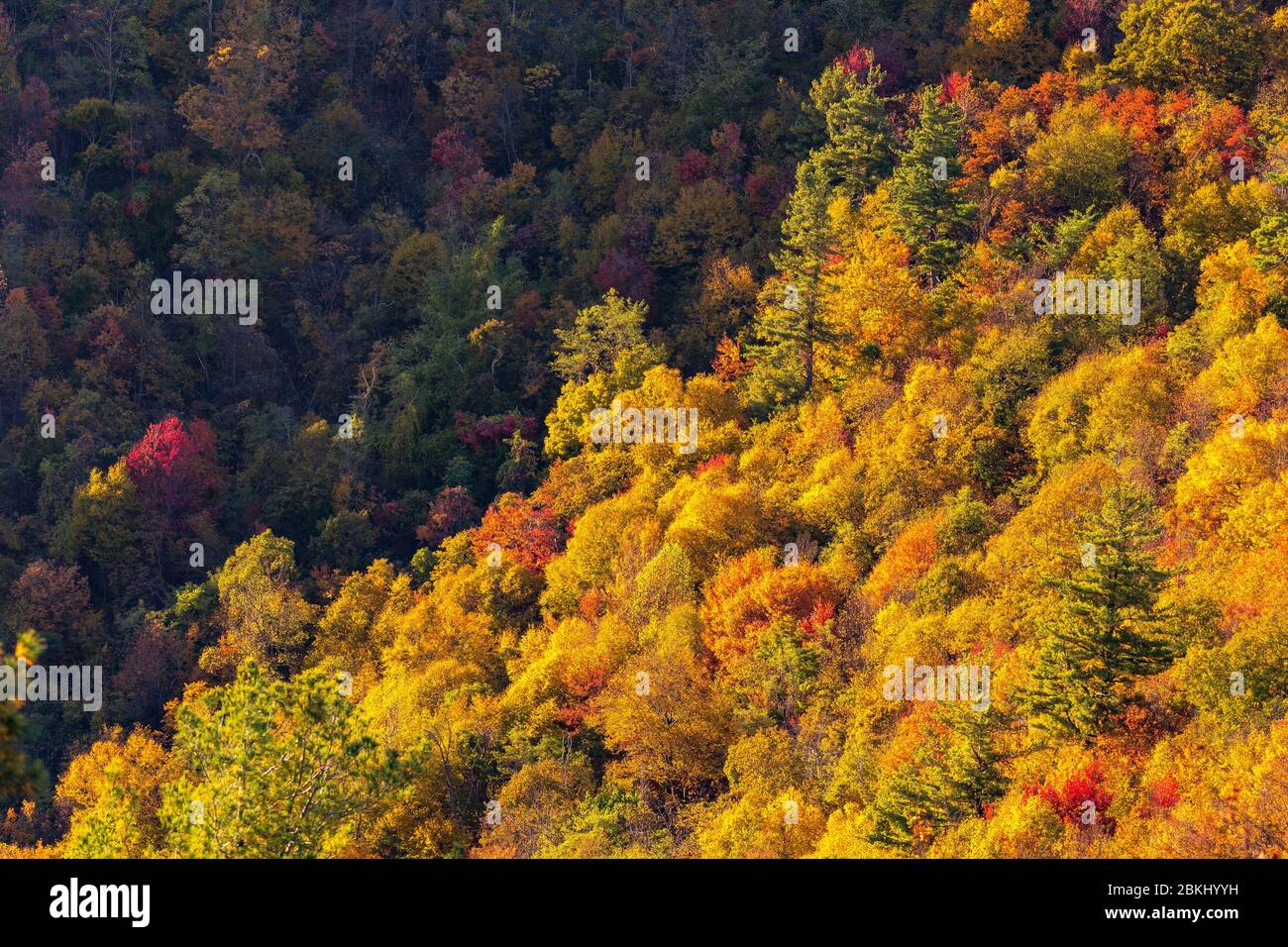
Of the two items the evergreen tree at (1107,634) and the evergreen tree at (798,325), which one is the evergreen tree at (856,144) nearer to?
the evergreen tree at (798,325)

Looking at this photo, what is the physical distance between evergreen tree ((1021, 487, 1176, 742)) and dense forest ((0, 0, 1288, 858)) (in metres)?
0.17

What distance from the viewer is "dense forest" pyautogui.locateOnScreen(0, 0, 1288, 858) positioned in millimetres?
55281

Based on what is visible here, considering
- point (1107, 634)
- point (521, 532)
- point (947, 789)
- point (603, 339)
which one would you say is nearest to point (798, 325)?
Result: point (603, 339)

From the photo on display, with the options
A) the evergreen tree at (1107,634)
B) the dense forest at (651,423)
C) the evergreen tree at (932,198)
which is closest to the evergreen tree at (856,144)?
the dense forest at (651,423)

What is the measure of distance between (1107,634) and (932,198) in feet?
139

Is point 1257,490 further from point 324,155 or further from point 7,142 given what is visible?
point 7,142

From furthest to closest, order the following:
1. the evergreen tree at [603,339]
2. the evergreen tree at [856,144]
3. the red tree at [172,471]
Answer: the evergreen tree at [856,144] < the evergreen tree at [603,339] < the red tree at [172,471]

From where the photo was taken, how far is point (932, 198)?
9269cm

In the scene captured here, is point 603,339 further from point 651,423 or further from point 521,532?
point 521,532

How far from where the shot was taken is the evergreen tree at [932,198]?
91.9 m

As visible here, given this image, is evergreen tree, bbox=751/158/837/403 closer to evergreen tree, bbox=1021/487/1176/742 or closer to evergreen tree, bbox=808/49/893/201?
evergreen tree, bbox=808/49/893/201

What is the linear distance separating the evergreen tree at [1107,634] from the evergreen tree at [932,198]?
1482 inches

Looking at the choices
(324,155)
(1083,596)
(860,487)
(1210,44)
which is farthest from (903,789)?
(324,155)

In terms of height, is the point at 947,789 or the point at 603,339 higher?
the point at 603,339
